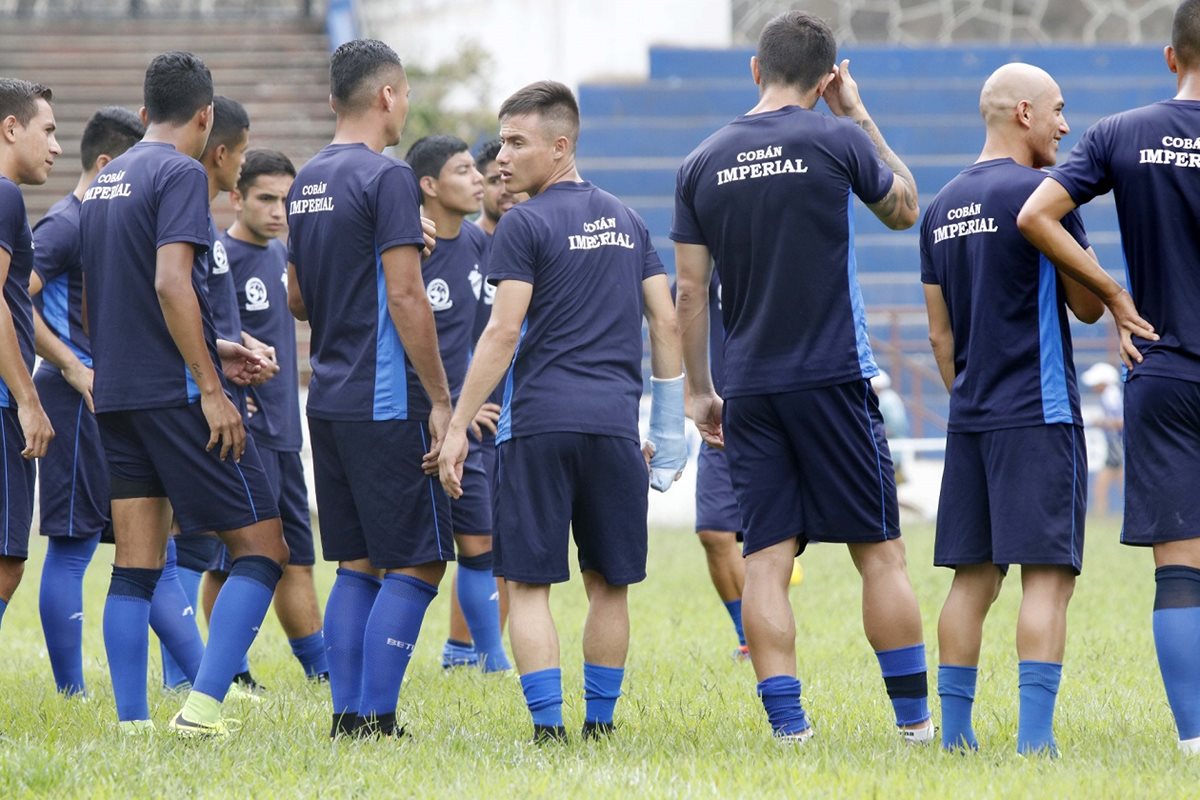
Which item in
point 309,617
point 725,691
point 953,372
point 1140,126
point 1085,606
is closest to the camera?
point 1140,126

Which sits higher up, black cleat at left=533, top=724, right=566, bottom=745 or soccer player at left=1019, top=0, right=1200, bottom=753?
soccer player at left=1019, top=0, right=1200, bottom=753

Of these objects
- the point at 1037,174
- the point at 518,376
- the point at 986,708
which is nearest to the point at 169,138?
the point at 518,376

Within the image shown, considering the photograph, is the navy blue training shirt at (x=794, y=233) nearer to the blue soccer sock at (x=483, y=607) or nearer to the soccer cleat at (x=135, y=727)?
the soccer cleat at (x=135, y=727)

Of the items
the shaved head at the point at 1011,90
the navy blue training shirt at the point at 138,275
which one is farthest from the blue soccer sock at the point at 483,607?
the shaved head at the point at 1011,90

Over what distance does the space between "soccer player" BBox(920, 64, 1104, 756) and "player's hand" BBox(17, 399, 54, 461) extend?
310 cm

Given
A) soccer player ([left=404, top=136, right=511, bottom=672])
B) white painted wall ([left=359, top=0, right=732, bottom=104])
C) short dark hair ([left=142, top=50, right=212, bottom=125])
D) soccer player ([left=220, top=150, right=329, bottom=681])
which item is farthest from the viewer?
white painted wall ([left=359, top=0, right=732, bottom=104])

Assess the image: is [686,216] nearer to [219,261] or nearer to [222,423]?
[222,423]

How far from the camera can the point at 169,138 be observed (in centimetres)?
563

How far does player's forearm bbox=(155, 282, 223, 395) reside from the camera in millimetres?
5332

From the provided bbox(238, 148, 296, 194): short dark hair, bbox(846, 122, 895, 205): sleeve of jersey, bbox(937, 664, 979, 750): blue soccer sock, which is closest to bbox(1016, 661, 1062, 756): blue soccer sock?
bbox(937, 664, 979, 750): blue soccer sock

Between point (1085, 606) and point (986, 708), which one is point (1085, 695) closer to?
point (986, 708)

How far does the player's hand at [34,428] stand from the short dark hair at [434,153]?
234 cm

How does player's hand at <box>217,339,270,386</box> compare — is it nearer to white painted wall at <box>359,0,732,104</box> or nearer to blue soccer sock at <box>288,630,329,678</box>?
blue soccer sock at <box>288,630,329,678</box>

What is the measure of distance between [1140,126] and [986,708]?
7.51 feet
